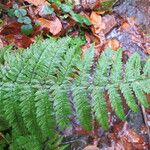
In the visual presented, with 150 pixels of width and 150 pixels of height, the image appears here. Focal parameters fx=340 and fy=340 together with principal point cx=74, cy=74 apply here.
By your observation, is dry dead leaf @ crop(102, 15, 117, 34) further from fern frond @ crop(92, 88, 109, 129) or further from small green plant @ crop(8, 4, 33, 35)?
fern frond @ crop(92, 88, 109, 129)

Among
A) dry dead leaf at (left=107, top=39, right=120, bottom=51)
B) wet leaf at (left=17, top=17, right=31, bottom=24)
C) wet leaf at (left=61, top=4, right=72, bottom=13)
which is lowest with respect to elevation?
dry dead leaf at (left=107, top=39, right=120, bottom=51)

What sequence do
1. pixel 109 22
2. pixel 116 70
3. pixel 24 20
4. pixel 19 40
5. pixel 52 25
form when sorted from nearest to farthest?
1. pixel 116 70
2. pixel 19 40
3. pixel 24 20
4. pixel 52 25
5. pixel 109 22

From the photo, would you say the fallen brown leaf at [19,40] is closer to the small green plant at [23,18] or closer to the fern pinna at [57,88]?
the small green plant at [23,18]

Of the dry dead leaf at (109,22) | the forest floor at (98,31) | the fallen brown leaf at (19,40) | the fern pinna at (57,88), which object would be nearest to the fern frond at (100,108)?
the fern pinna at (57,88)

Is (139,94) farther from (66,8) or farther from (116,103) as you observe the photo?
(66,8)

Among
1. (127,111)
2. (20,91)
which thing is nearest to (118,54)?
(20,91)

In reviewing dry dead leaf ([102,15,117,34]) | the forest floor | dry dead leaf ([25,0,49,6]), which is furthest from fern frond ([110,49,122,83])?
dry dead leaf ([102,15,117,34])

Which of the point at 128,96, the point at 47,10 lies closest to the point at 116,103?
the point at 128,96
